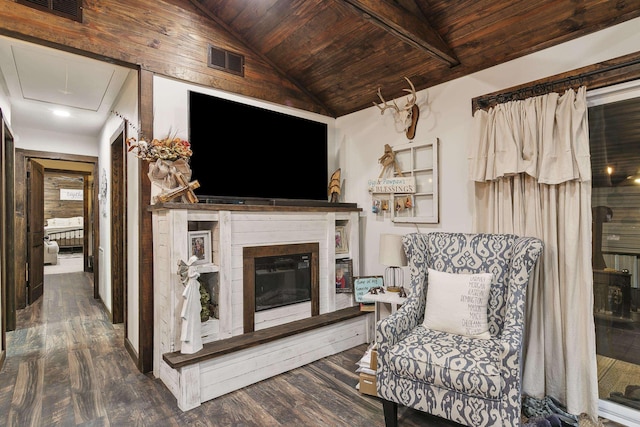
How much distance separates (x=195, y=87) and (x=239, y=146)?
62 cm

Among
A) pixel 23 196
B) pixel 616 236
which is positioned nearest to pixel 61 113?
pixel 23 196

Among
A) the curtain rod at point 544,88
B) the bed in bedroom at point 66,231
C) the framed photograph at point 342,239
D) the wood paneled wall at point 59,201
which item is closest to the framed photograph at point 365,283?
the framed photograph at point 342,239

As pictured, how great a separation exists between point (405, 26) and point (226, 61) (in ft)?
5.32

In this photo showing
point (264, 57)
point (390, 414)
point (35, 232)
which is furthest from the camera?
point (35, 232)

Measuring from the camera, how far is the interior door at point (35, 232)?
4.48 m

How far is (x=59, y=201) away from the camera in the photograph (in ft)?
35.3

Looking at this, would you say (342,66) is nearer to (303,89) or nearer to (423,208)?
(303,89)

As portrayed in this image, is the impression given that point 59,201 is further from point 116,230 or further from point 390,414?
point 390,414

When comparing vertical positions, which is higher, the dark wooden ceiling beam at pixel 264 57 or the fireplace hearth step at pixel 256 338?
the dark wooden ceiling beam at pixel 264 57

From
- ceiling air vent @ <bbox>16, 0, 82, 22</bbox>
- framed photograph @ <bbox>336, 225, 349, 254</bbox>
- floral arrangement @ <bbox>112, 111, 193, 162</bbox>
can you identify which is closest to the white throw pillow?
framed photograph @ <bbox>336, 225, 349, 254</bbox>

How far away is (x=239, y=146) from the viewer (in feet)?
9.46

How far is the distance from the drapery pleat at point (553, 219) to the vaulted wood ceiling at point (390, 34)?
46cm

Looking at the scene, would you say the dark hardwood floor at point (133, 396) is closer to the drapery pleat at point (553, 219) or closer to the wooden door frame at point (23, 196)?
the drapery pleat at point (553, 219)

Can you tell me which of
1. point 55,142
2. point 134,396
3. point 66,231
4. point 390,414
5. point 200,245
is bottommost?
point 134,396
